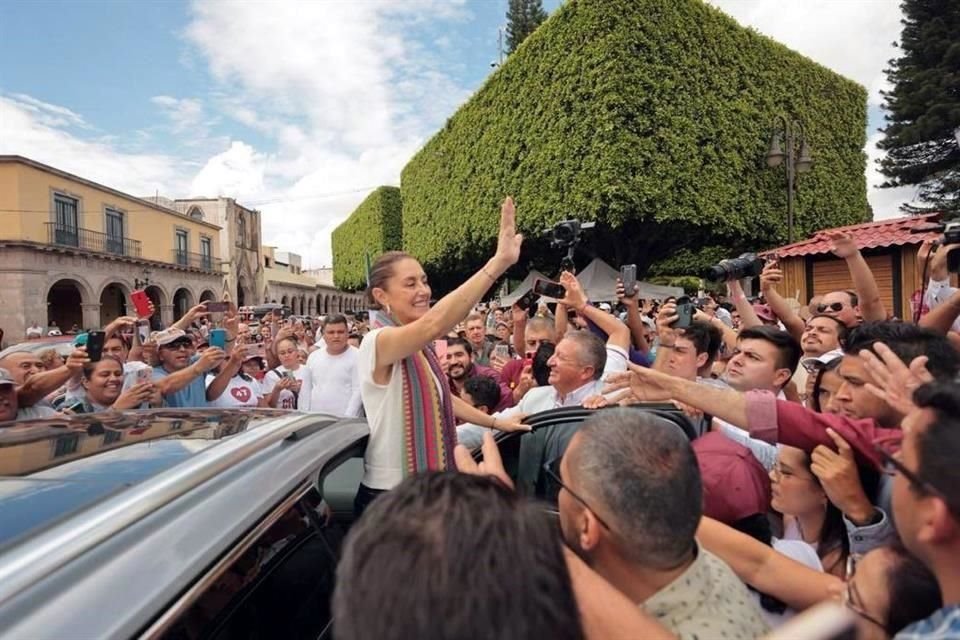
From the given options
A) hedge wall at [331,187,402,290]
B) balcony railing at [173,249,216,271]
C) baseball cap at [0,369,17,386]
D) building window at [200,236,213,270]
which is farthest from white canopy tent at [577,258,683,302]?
building window at [200,236,213,270]

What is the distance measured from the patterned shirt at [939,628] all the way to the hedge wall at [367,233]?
96.0ft

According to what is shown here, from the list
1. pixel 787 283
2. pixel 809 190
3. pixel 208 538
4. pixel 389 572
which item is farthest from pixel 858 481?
pixel 809 190

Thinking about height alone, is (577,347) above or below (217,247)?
below

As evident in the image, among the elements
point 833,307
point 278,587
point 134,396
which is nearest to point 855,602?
point 278,587

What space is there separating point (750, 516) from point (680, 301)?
5.87ft

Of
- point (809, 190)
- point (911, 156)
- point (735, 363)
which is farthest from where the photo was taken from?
point (911, 156)

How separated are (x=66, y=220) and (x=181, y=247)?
30.3 ft

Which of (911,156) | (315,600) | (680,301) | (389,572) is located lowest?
(315,600)

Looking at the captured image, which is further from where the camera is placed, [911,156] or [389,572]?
[911,156]

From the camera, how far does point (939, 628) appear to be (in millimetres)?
930

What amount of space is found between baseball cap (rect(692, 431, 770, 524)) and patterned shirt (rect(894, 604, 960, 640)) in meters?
0.93

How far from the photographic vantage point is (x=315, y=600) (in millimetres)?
1525

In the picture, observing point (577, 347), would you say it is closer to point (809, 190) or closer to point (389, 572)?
point (389, 572)

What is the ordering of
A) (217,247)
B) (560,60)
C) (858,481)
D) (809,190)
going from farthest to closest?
(217,247)
(809,190)
(560,60)
(858,481)
